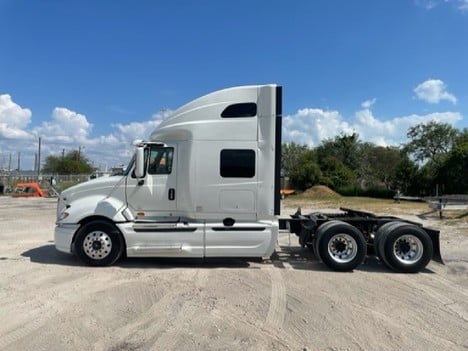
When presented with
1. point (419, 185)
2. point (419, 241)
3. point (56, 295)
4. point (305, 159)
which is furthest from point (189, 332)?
point (305, 159)

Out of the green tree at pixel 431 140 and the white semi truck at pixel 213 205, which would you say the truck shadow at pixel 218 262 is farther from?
the green tree at pixel 431 140

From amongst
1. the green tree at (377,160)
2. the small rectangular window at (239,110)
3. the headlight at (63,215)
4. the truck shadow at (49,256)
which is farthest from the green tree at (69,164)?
the small rectangular window at (239,110)

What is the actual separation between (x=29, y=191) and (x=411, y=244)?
36.5 metres

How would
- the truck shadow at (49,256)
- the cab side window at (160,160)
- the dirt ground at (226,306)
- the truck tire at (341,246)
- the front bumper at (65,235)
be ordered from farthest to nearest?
the truck shadow at (49,256) < the cab side window at (160,160) < the front bumper at (65,235) < the truck tire at (341,246) < the dirt ground at (226,306)

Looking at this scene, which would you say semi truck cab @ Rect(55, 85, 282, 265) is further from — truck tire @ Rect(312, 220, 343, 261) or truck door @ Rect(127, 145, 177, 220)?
truck tire @ Rect(312, 220, 343, 261)

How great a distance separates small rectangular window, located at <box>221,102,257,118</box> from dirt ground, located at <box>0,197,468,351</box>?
313 cm

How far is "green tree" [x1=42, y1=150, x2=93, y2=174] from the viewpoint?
74.1 metres

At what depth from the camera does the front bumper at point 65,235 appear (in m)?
7.96

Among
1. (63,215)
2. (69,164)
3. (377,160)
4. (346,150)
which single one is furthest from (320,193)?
(69,164)

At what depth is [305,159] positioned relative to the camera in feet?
185

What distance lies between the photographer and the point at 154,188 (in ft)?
27.0

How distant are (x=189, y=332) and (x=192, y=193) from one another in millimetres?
3707

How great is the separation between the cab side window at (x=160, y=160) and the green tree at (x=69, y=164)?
70.8 meters

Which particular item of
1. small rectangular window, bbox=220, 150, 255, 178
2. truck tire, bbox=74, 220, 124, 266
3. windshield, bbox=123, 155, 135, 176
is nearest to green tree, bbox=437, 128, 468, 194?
small rectangular window, bbox=220, 150, 255, 178
